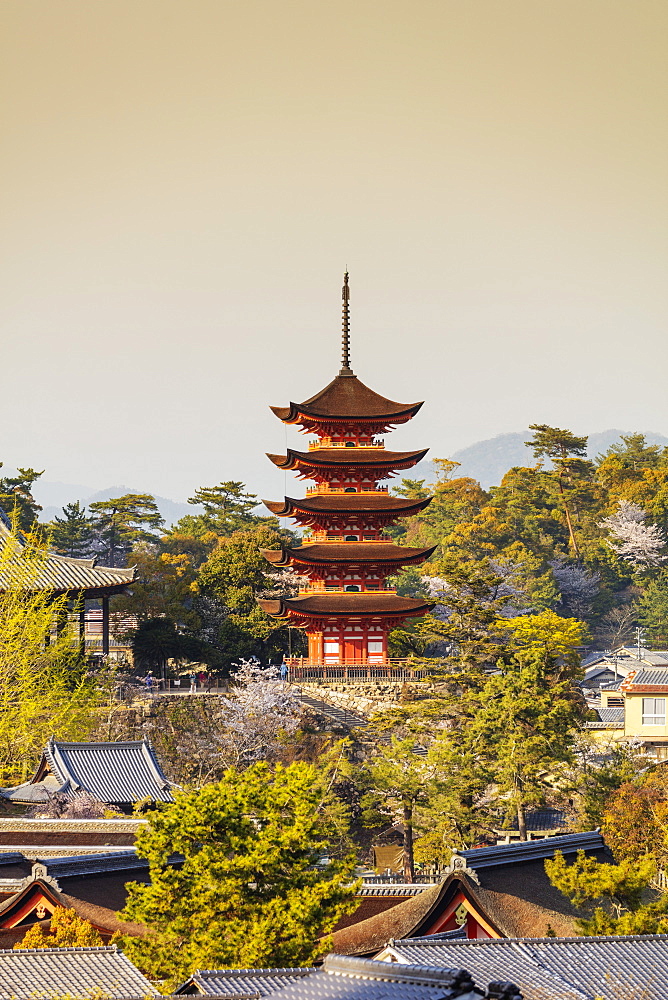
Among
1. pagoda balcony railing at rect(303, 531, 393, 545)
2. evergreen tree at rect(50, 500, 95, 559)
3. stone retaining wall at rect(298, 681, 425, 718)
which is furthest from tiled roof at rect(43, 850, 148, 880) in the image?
evergreen tree at rect(50, 500, 95, 559)

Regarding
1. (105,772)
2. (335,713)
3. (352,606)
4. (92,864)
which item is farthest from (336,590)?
(92,864)

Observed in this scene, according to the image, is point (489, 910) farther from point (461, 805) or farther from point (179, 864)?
point (461, 805)

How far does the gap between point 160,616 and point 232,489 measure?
37517mm

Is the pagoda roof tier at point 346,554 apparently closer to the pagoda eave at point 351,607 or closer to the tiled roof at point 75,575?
the pagoda eave at point 351,607

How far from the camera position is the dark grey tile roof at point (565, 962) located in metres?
18.9

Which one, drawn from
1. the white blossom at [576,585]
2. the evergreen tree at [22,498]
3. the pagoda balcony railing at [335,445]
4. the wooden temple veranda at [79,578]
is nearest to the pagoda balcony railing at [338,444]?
the pagoda balcony railing at [335,445]

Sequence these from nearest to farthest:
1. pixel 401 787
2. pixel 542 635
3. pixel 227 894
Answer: pixel 227 894
pixel 401 787
pixel 542 635

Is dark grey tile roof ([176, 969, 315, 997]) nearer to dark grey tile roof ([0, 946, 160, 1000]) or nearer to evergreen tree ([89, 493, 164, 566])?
dark grey tile roof ([0, 946, 160, 1000])

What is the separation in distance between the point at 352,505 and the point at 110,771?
20783 millimetres

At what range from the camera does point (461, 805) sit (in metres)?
40.4

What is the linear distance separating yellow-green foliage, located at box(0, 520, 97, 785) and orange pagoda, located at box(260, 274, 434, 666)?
14786 millimetres

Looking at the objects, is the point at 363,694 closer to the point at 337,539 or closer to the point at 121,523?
the point at 337,539

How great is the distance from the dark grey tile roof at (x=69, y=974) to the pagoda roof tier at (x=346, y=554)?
37.3m

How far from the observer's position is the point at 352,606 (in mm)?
Result: 58875
